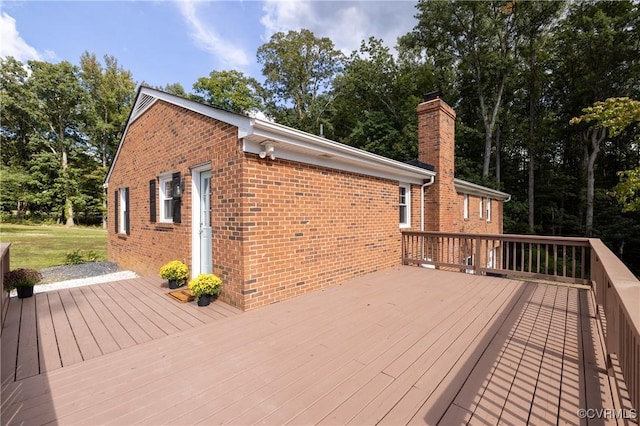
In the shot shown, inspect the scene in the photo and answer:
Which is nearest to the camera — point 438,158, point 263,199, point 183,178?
point 263,199

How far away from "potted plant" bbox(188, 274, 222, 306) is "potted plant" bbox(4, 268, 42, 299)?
9.06 ft

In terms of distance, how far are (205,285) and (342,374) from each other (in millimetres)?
2559

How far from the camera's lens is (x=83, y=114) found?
81.4ft

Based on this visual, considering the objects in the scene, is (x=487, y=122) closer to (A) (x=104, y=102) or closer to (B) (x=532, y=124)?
(B) (x=532, y=124)

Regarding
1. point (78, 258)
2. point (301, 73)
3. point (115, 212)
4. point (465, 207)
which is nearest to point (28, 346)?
point (115, 212)

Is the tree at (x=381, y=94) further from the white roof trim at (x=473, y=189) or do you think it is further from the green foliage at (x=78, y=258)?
the green foliage at (x=78, y=258)

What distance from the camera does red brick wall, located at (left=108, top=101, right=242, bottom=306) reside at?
4121 millimetres

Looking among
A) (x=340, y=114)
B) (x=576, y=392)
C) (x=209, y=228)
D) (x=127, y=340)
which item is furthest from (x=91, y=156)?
(x=576, y=392)

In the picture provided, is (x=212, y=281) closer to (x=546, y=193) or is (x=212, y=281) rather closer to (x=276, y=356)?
(x=276, y=356)

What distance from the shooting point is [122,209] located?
28.4 ft

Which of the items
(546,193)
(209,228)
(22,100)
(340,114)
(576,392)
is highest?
(22,100)

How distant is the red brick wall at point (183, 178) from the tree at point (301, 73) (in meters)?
16.4

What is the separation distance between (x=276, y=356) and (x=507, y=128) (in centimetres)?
2319

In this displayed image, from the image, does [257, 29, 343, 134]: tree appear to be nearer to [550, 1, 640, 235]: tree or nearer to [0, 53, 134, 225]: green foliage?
[0, 53, 134, 225]: green foliage
